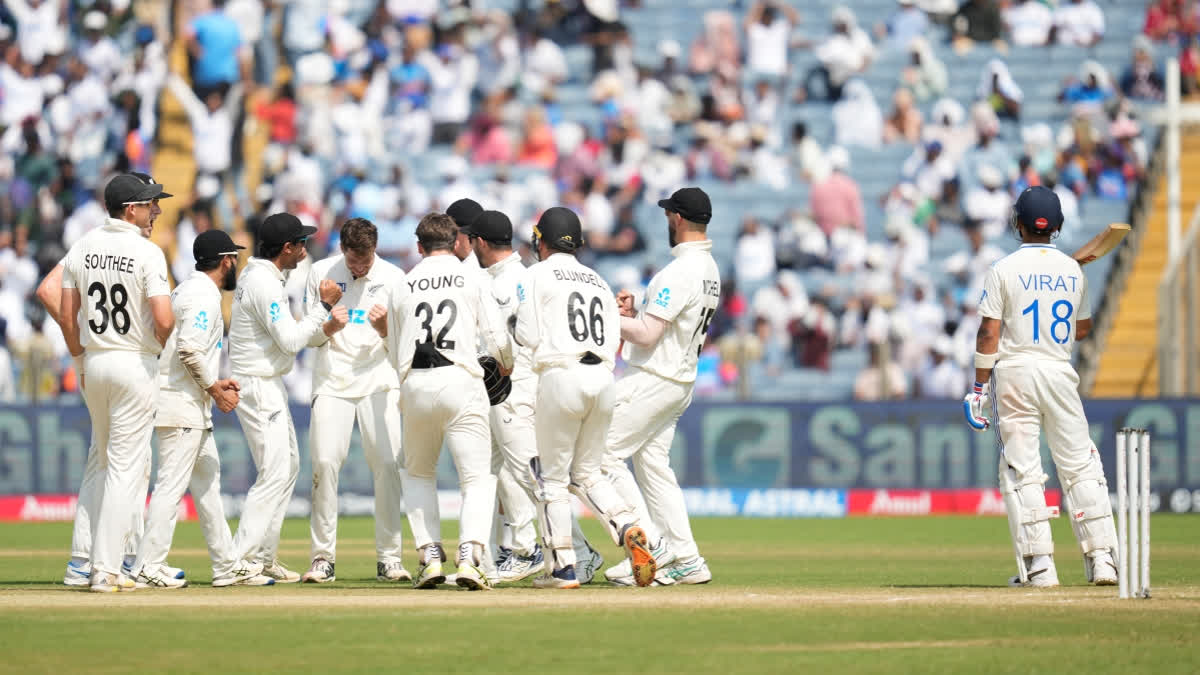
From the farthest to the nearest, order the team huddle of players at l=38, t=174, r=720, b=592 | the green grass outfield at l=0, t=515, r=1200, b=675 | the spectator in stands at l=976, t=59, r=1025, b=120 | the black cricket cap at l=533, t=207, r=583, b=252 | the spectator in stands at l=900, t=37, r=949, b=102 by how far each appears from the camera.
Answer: the spectator in stands at l=900, t=37, r=949, b=102, the spectator in stands at l=976, t=59, r=1025, b=120, the black cricket cap at l=533, t=207, r=583, b=252, the team huddle of players at l=38, t=174, r=720, b=592, the green grass outfield at l=0, t=515, r=1200, b=675

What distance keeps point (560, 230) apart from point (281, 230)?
77.6 inches

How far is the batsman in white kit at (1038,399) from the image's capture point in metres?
11.4

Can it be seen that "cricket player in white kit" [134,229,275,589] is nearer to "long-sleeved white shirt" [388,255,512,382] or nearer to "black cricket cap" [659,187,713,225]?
"long-sleeved white shirt" [388,255,512,382]

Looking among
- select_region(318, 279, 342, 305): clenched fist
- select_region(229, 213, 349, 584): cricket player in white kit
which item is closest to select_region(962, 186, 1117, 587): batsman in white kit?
select_region(318, 279, 342, 305): clenched fist

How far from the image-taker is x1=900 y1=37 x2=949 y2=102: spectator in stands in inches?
1169

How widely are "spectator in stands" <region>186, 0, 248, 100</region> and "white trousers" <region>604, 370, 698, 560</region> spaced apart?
2001 cm

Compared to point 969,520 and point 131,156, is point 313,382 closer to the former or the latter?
point 969,520

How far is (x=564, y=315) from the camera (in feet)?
37.8

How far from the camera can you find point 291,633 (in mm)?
9109

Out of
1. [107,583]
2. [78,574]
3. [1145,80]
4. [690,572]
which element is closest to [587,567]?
[690,572]

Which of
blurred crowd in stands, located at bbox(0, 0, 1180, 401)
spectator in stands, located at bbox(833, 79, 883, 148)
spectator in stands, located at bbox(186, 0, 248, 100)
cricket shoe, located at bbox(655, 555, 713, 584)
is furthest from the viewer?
spectator in stands, located at bbox(186, 0, 248, 100)

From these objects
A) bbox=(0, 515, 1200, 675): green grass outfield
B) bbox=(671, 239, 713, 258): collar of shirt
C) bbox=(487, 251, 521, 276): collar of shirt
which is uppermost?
bbox=(671, 239, 713, 258): collar of shirt

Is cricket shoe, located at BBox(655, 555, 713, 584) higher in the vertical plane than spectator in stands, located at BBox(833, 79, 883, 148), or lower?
lower

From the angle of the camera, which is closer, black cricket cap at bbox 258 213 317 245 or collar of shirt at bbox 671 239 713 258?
collar of shirt at bbox 671 239 713 258
